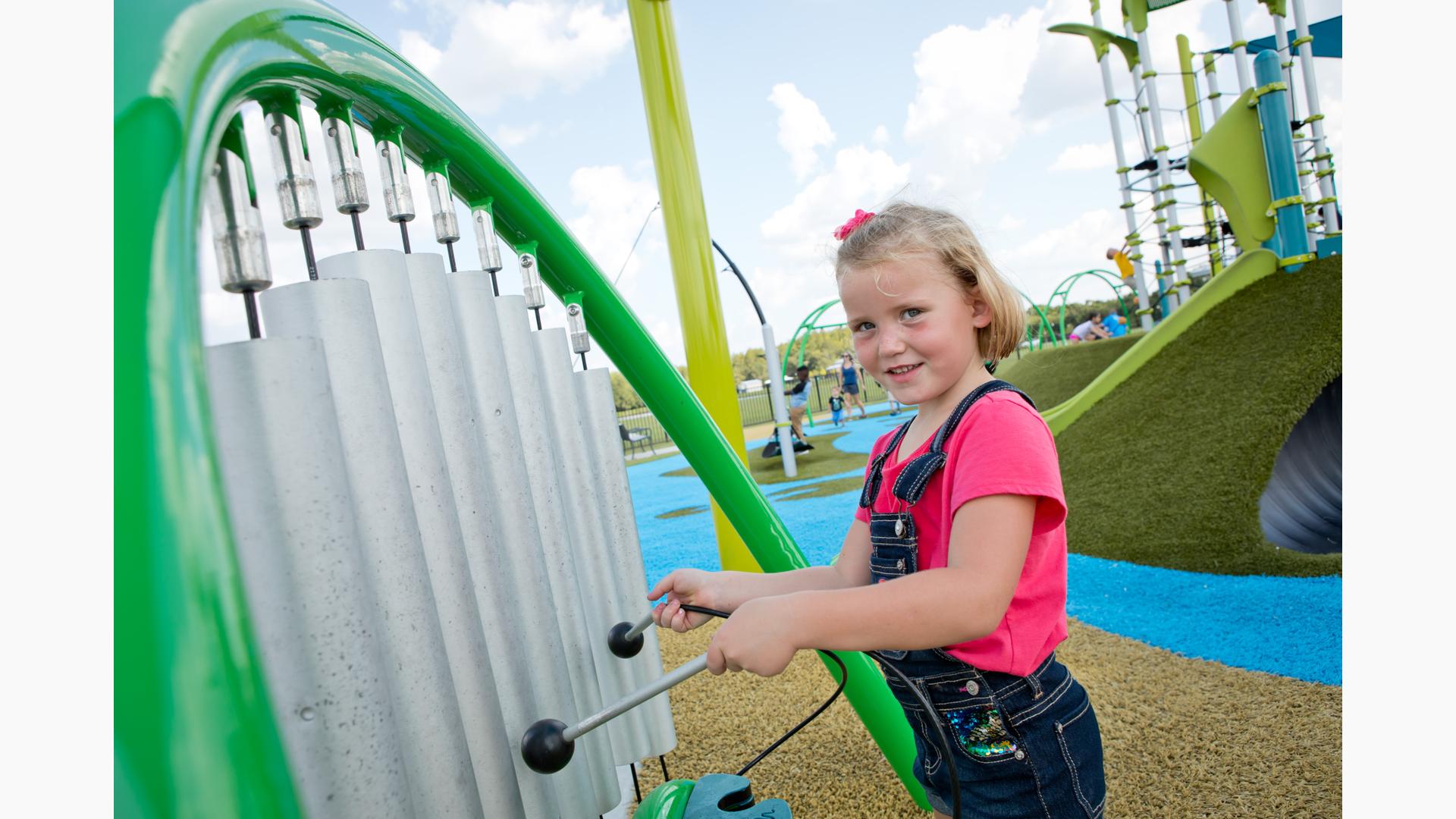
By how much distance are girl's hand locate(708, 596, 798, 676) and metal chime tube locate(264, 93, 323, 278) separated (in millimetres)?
561

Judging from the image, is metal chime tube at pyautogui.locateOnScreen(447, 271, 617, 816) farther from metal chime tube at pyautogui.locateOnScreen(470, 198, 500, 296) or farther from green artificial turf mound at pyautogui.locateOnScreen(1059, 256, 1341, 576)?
green artificial turf mound at pyautogui.locateOnScreen(1059, 256, 1341, 576)

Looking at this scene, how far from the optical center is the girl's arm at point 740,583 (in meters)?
1.17

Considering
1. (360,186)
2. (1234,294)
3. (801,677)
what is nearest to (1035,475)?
(360,186)

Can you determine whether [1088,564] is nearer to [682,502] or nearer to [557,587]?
[557,587]

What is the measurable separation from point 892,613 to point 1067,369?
6.73 metres

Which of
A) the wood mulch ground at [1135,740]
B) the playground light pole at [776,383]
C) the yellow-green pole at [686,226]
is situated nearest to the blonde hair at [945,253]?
the wood mulch ground at [1135,740]

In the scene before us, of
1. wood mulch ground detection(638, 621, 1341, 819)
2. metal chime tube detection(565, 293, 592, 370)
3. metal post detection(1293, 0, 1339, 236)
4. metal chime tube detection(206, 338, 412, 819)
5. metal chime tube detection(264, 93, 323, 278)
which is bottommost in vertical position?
wood mulch ground detection(638, 621, 1341, 819)

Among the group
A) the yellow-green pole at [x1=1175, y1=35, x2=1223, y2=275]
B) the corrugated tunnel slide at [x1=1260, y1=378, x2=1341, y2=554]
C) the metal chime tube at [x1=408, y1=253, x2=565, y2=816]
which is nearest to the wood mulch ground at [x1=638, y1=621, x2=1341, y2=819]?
the metal chime tube at [x1=408, y1=253, x2=565, y2=816]

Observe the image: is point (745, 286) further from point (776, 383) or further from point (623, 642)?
point (623, 642)

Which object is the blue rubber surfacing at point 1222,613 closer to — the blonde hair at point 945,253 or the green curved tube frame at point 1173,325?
the green curved tube frame at point 1173,325

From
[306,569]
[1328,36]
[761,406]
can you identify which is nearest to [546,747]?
[306,569]

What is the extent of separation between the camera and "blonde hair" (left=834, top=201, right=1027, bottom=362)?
1137 millimetres

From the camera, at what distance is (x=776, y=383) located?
7418 millimetres

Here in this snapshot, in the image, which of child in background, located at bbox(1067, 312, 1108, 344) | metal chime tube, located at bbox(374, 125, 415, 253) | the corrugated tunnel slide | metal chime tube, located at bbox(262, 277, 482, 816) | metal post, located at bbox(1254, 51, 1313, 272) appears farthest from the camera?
child in background, located at bbox(1067, 312, 1108, 344)
